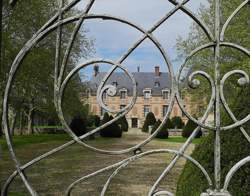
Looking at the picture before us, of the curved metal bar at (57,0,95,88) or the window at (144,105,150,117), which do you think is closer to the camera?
the curved metal bar at (57,0,95,88)

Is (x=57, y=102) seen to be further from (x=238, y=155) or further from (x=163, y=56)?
(x=238, y=155)

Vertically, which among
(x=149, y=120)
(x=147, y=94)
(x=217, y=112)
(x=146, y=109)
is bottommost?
(x=217, y=112)

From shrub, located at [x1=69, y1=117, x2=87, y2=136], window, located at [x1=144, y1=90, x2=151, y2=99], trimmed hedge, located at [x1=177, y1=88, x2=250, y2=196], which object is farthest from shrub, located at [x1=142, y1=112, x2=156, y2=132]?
trimmed hedge, located at [x1=177, y1=88, x2=250, y2=196]

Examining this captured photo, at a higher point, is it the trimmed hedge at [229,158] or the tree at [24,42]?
the tree at [24,42]

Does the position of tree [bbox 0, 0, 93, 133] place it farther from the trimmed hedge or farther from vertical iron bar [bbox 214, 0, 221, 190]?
vertical iron bar [bbox 214, 0, 221, 190]

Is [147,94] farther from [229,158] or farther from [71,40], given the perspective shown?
[71,40]

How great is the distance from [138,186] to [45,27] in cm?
756

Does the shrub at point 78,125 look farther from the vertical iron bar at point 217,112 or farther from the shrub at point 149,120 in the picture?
the vertical iron bar at point 217,112

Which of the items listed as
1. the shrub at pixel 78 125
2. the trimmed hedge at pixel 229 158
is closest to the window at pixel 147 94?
the shrub at pixel 78 125

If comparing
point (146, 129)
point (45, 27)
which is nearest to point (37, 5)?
point (45, 27)

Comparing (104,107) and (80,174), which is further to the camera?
(80,174)

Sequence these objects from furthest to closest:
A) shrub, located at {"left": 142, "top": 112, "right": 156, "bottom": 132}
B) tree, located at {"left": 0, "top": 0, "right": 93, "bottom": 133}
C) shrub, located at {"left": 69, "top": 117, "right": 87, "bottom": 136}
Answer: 1. shrub, located at {"left": 142, "top": 112, "right": 156, "bottom": 132}
2. shrub, located at {"left": 69, "top": 117, "right": 87, "bottom": 136}
3. tree, located at {"left": 0, "top": 0, "right": 93, "bottom": 133}

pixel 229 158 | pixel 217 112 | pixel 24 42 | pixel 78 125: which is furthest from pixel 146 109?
pixel 217 112

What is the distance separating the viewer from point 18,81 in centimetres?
1562
